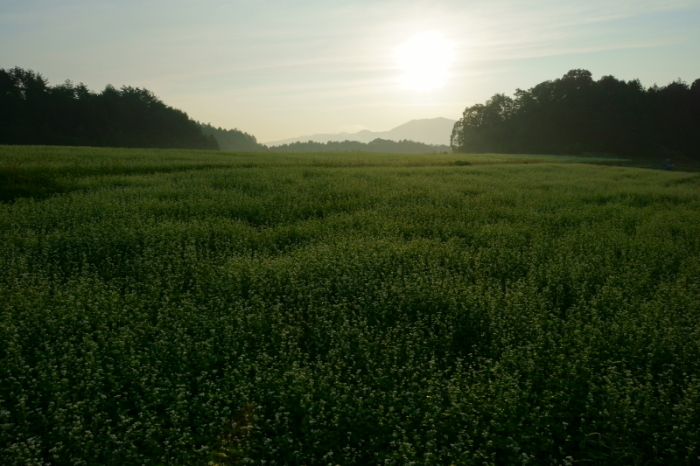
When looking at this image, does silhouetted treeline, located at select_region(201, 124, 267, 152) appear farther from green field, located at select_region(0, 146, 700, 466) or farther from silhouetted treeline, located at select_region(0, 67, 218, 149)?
green field, located at select_region(0, 146, 700, 466)

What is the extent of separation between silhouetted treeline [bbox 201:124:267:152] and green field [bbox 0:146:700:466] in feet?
459

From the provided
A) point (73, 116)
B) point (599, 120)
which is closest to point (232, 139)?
point (73, 116)

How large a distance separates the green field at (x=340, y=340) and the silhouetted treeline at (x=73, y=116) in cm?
5075

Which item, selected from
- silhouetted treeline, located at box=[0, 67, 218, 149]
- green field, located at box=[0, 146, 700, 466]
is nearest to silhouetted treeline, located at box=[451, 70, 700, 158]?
silhouetted treeline, located at box=[0, 67, 218, 149]

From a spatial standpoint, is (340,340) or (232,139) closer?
(340,340)

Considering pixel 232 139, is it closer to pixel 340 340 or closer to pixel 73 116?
pixel 73 116

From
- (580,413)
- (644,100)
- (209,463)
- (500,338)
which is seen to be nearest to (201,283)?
(209,463)

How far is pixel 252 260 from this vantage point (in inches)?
344

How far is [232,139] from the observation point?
163 meters

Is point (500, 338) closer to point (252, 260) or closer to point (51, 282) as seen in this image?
point (252, 260)

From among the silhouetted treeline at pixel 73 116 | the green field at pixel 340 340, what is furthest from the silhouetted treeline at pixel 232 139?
→ the green field at pixel 340 340

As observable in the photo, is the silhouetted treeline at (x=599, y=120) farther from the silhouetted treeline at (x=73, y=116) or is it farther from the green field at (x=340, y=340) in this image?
the green field at (x=340, y=340)

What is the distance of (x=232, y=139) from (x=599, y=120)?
123 metres

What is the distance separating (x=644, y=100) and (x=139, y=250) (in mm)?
83758
